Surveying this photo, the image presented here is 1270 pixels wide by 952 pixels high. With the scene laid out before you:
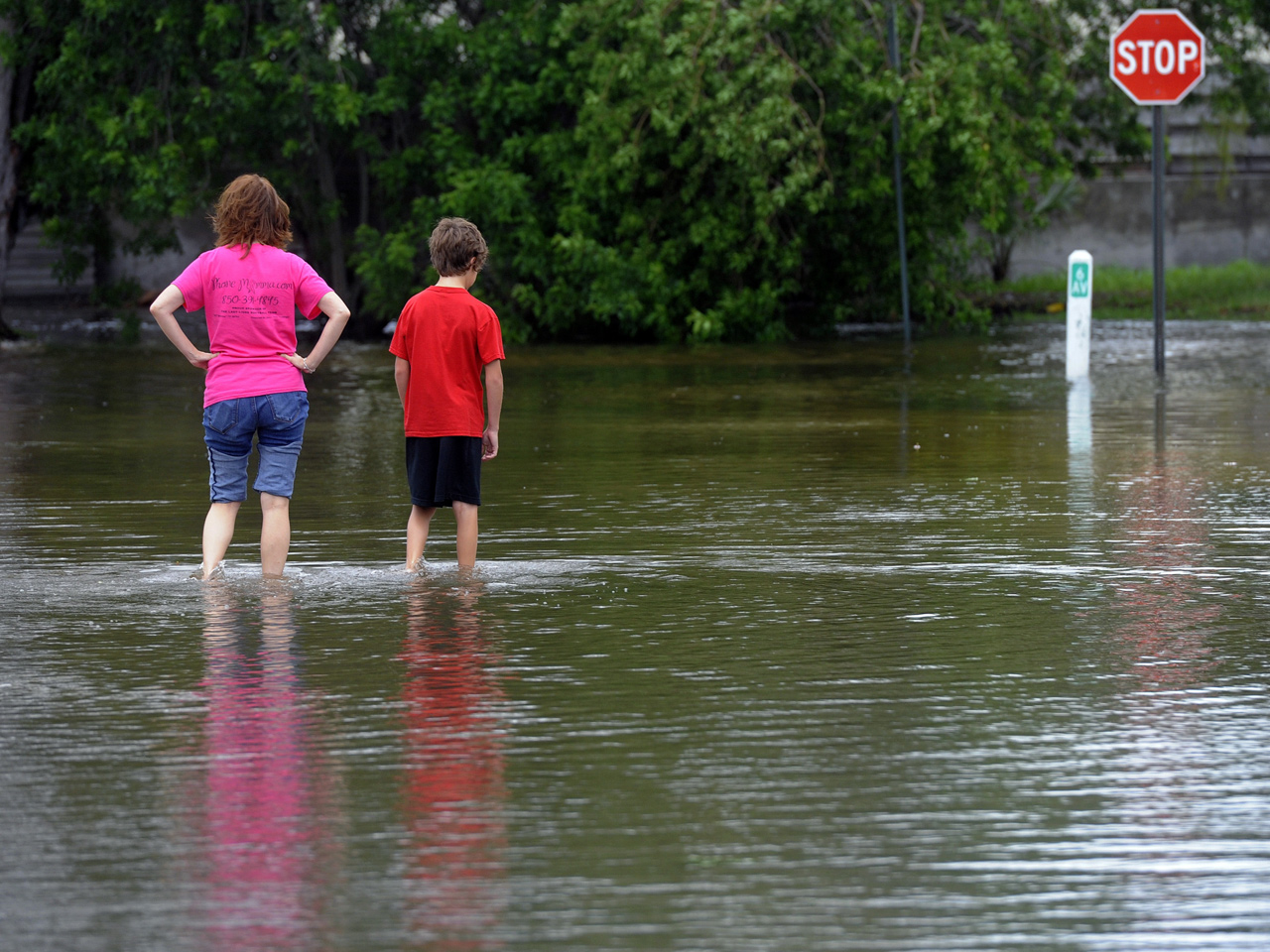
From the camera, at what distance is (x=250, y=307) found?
6914mm

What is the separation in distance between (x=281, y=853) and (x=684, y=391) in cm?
1219

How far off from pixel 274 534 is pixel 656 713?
7.96 ft

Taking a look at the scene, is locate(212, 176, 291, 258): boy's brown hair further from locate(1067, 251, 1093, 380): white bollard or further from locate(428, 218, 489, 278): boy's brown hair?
locate(1067, 251, 1093, 380): white bollard

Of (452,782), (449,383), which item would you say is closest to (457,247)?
(449,383)

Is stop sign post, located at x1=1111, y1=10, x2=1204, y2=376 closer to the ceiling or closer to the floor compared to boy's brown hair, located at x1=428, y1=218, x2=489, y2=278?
closer to the ceiling

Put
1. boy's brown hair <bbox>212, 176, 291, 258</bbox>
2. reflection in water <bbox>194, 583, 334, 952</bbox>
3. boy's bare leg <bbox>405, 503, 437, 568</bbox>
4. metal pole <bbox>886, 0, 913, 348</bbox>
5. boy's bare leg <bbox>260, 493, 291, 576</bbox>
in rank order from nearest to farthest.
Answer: reflection in water <bbox>194, 583, 334, 952</bbox> < boy's brown hair <bbox>212, 176, 291, 258</bbox> < boy's bare leg <bbox>260, 493, 291, 576</bbox> < boy's bare leg <bbox>405, 503, 437, 568</bbox> < metal pole <bbox>886, 0, 913, 348</bbox>

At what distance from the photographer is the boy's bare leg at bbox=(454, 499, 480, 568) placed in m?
7.34

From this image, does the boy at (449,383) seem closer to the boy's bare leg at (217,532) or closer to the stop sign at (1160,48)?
the boy's bare leg at (217,532)

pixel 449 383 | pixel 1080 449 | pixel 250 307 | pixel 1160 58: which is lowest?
pixel 1080 449

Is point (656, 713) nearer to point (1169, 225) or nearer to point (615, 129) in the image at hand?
point (615, 129)

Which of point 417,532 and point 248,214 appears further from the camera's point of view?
point 417,532

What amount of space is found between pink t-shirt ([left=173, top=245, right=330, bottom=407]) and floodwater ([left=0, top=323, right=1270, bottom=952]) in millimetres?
795

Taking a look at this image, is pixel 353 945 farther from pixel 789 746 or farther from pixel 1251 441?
pixel 1251 441

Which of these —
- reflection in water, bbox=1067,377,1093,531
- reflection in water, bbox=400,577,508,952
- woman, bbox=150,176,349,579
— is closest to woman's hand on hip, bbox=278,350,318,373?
woman, bbox=150,176,349,579
